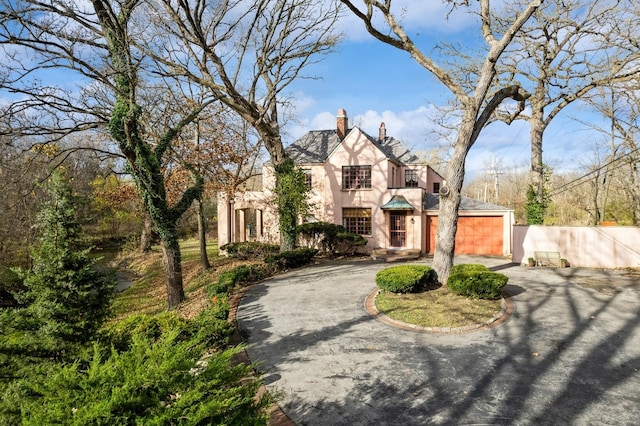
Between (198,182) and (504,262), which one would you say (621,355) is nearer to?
(504,262)

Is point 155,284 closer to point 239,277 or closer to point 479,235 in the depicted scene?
point 239,277

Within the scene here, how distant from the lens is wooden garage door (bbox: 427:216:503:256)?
778 inches

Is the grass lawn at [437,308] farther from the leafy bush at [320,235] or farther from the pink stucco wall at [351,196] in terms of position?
the pink stucco wall at [351,196]

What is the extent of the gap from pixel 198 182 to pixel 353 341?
28.6ft

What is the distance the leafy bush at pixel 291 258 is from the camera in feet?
52.2

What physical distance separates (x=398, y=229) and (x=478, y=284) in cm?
1100

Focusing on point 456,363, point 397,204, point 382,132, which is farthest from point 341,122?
point 456,363

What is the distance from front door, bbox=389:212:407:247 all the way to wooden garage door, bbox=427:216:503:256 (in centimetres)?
175

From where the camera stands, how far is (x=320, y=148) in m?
23.8

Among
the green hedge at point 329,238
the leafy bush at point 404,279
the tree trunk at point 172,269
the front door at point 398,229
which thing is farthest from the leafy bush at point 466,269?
the tree trunk at point 172,269

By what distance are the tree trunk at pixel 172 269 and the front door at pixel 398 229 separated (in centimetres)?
1318

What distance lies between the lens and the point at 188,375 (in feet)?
8.97

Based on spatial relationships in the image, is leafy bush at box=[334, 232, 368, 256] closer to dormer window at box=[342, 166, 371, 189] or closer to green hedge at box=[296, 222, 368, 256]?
green hedge at box=[296, 222, 368, 256]

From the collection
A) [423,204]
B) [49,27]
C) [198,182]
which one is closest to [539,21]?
[423,204]
